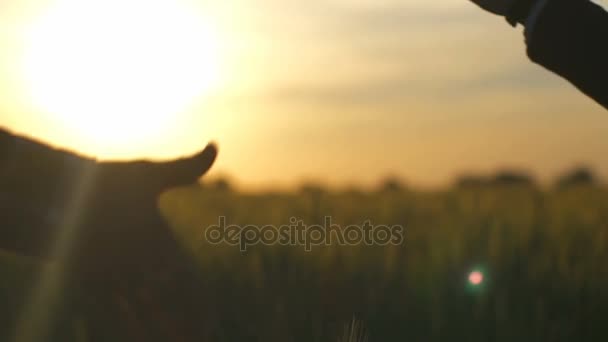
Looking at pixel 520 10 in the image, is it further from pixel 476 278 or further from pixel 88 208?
pixel 476 278

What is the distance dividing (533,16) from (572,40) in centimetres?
10

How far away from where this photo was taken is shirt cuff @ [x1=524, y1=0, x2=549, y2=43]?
1.75 m

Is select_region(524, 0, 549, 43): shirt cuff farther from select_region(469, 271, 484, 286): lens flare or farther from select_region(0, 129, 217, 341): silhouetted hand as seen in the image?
select_region(469, 271, 484, 286): lens flare

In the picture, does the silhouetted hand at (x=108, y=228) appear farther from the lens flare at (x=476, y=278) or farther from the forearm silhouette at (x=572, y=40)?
the lens flare at (x=476, y=278)

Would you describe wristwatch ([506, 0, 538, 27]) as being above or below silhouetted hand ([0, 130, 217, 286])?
above

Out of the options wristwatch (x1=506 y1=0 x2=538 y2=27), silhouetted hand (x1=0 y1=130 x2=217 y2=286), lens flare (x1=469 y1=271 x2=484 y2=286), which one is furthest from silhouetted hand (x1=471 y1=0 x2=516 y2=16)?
lens flare (x1=469 y1=271 x2=484 y2=286)

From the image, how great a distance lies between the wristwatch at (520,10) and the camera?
1.80 metres

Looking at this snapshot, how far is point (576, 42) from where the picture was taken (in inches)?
67.8

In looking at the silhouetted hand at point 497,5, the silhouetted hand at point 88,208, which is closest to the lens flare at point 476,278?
the silhouetted hand at point 497,5

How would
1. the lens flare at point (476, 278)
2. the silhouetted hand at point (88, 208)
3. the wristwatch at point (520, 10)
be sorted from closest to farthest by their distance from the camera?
the silhouetted hand at point (88, 208)
the wristwatch at point (520, 10)
the lens flare at point (476, 278)

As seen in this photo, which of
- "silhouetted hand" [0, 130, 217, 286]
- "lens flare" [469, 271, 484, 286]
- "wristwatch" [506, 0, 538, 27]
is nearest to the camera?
"silhouetted hand" [0, 130, 217, 286]

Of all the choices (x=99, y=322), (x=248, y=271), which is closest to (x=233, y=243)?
(x=248, y=271)

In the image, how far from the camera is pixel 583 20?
5.64ft

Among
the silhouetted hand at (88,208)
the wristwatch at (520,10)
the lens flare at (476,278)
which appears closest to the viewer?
the silhouetted hand at (88,208)
